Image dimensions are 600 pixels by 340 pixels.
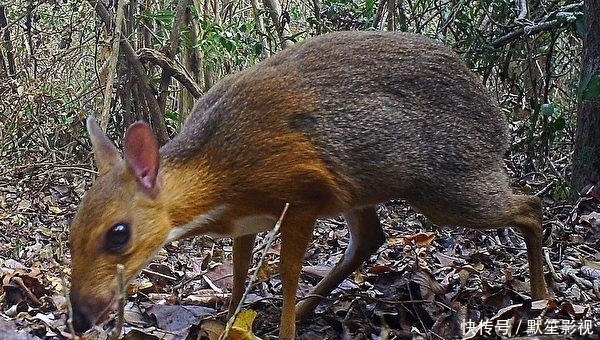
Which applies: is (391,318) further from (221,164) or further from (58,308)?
(58,308)

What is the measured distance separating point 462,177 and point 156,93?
391cm

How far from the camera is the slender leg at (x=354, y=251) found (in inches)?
158

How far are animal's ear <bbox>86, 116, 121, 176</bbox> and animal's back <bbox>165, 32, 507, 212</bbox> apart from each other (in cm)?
31

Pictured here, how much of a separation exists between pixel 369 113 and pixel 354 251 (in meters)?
0.83

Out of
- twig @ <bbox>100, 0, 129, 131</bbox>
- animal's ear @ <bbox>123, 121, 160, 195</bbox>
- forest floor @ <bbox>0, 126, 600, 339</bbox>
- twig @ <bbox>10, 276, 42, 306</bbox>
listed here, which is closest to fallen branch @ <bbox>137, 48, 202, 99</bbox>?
twig @ <bbox>100, 0, 129, 131</bbox>

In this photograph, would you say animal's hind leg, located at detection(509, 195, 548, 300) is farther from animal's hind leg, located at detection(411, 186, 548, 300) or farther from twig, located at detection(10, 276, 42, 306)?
twig, located at detection(10, 276, 42, 306)

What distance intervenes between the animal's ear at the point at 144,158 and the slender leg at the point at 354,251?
106 centimetres

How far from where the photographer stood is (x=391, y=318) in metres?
3.89

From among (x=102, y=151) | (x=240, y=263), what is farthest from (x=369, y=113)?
(x=102, y=151)

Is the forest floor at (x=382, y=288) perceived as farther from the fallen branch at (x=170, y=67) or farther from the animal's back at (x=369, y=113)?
the fallen branch at (x=170, y=67)

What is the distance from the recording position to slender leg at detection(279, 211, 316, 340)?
11.5 ft

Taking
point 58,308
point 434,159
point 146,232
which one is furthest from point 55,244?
point 434,159

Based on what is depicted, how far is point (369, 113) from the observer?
12.1 ft

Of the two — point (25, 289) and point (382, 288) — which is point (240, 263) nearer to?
point (382, 288)
